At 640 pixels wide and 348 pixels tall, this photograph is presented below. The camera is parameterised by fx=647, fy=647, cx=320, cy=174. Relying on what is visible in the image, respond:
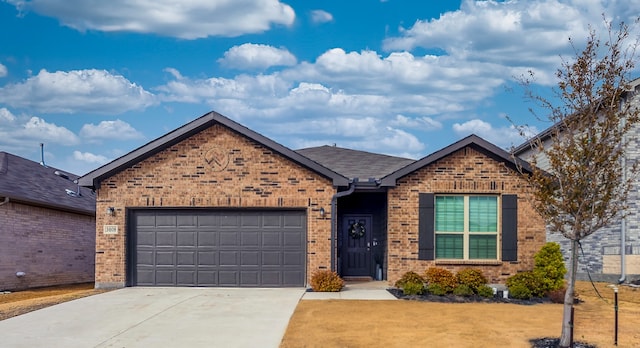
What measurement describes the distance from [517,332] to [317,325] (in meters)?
3.54

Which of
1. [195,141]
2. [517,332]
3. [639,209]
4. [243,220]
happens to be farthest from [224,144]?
[639,209]

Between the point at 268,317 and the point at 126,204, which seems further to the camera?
the point at 126,204

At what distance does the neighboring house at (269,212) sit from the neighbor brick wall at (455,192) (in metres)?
0.03

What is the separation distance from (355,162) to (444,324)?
10.3m

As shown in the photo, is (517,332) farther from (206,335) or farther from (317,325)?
(206,335)

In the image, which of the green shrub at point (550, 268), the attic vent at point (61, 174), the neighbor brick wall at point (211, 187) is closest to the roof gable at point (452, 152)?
the neighbor brick wall at point (211, 187)

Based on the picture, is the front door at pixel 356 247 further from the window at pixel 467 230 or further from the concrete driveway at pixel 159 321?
the concrete driveway at pixel 159 321

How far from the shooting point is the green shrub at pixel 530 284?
1588 cm

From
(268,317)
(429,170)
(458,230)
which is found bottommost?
(268,317)

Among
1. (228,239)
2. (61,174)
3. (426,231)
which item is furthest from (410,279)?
(61,174)

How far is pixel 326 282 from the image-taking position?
16.7m

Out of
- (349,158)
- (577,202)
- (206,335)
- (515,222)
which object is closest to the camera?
(577,202)

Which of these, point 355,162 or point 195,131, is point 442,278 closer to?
point 355,162

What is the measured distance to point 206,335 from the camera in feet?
36.1
